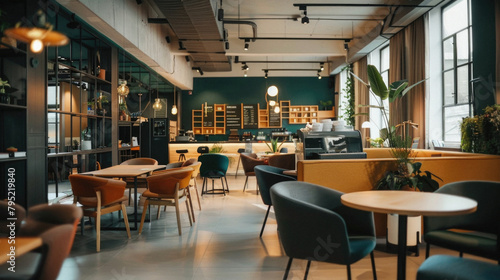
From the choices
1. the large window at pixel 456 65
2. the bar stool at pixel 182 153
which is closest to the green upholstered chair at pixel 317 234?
the large window at pixel 456 65

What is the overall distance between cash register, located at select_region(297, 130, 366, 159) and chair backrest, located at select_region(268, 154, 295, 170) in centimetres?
115

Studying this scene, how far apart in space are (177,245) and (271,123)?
10.2m

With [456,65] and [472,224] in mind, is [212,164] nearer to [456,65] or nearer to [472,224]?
[472,224]

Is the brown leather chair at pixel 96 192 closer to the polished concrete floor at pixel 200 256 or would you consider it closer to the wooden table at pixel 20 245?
the polished concrete floor at pixel 200 256

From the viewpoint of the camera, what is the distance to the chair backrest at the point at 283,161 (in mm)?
5957

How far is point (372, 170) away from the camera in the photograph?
3.57 m

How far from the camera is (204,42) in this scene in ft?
27.0

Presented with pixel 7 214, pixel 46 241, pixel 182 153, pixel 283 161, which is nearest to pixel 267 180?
pixel 283 161

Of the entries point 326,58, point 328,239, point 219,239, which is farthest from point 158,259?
point 326,58

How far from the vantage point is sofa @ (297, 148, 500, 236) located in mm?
3451

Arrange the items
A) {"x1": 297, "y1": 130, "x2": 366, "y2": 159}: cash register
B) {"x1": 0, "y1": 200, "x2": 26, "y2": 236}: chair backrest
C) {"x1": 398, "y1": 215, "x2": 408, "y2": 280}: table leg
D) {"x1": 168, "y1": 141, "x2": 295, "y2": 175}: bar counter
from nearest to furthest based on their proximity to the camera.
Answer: {"x1": 0, "y1": 200, "x2": 26, "y2": 236}: chair backrest
{"x1": 398, "y1": 215, "x2": 408, "y2": 280}: table leg
{"x1": 297, "y1": 130, "x2": 366, "y2": 159}: cash register
{"x1": 168, "y1": 141, "x2": 295, "y2": 175}: bar counter

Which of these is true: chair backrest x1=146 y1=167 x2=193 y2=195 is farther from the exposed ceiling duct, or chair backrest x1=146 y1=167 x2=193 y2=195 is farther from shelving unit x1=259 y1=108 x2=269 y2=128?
shelving unit x1=259 y1=108 x2=269 y2=128

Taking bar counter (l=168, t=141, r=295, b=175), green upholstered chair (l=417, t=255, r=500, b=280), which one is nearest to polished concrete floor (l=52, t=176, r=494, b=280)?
green upholstered chair (l=417, t=255, r=500, b=280)

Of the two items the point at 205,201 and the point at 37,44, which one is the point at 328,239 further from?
the point at 205,201
